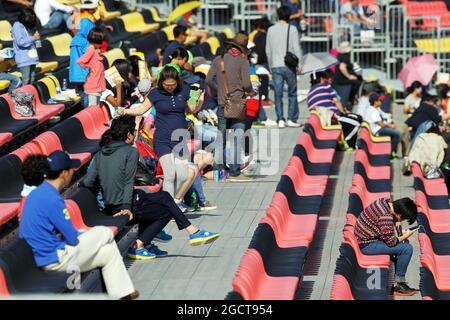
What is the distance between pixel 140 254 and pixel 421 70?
13.5 metres

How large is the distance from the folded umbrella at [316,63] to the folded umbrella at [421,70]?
320 centimetres

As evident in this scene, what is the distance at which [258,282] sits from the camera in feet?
36.5

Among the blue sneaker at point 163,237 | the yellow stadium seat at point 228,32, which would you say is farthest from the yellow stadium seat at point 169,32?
the blue sneaker at point 163,237

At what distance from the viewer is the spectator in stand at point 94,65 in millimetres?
16359

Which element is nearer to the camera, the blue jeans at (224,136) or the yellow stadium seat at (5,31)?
the blue jeans at (224,136)

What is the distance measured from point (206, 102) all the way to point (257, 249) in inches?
215

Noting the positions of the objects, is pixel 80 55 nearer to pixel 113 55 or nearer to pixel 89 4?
pixel 89 4

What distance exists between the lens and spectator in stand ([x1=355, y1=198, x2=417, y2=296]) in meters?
12.6

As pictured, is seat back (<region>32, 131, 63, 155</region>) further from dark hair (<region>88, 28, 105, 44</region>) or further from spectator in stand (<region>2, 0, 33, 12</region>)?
spectator in stand (<region>2, 0, 33, 12</region>)

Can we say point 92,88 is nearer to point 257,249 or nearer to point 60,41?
point 60,41

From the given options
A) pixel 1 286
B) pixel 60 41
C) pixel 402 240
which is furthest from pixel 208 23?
pixel 1 286

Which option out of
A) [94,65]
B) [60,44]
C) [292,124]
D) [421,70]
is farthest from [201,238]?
[421,70]

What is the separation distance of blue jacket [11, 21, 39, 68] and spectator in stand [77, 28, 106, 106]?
35.7 inches

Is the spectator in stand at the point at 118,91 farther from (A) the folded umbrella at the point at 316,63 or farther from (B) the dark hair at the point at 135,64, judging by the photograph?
(A) the folded umbrella at the point at 316,63
